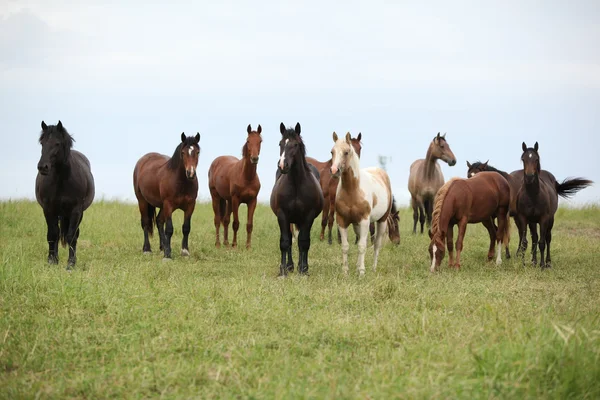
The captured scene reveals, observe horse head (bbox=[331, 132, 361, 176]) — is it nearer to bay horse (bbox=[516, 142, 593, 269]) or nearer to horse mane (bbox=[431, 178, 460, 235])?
horse mane (bbox=[431, 178, 460, 235])

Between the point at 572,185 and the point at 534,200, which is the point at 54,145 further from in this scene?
the point at 572,185

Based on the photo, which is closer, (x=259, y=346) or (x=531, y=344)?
(x=531, y=344)

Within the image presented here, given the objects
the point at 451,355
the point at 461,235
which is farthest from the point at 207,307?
the point at 461,235

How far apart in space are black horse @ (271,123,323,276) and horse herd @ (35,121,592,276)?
0.01 meters

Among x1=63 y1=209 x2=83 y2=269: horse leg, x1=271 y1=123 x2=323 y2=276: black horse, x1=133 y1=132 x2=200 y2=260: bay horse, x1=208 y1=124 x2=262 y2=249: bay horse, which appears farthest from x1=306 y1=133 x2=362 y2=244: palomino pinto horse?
x1=63 y1=209 x2=83 y2=269: horse leg

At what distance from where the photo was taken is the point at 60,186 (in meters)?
10.2

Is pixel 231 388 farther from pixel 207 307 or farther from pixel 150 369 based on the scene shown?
pixel 207 307

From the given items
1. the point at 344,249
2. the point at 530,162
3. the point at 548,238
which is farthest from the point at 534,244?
the point at 344,249

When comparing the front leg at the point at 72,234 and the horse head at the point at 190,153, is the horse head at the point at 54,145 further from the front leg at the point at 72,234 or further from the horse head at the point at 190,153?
the horse head at the point at 190,153

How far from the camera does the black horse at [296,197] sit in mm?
9586

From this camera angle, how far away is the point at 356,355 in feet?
17.6

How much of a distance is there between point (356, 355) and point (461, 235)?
19.4 feet

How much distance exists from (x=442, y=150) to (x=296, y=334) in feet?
40.2

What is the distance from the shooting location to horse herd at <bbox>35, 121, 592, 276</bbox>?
385 inches
